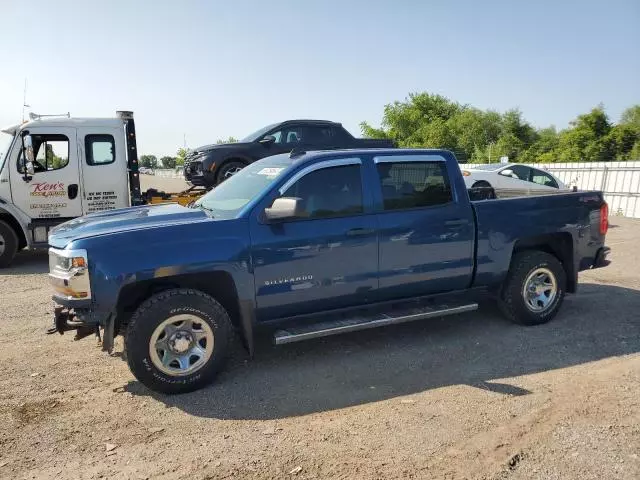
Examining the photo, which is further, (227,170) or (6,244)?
(227,170)

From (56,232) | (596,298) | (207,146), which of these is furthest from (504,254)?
(207,146)

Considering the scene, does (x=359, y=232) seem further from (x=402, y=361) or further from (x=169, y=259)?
(x=169, y=259)

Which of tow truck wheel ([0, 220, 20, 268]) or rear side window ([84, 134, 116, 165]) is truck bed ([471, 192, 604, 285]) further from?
tow truck wheel ([0, 220, 20, 268])

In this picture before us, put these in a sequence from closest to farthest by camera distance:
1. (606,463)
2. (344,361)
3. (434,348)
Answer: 1. (606,463)
2. (344,361)
3. (434,348)

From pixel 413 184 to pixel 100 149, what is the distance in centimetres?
700

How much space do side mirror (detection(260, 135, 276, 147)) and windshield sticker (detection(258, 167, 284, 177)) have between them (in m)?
6.05

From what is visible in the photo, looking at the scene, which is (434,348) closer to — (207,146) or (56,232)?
(56,232)

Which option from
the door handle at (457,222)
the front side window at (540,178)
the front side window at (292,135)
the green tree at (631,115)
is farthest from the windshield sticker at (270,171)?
the green tree at (631,115)

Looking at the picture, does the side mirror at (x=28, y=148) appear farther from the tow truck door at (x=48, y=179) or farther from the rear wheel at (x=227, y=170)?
the rear wheel at (x=227, y=170)

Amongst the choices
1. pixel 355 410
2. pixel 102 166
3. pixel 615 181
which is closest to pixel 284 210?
pixel 355 410

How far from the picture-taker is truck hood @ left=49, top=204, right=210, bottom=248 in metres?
3.99

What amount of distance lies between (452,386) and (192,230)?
8.10 feet

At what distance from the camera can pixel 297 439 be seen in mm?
3326

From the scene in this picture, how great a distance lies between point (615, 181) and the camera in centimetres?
1802
